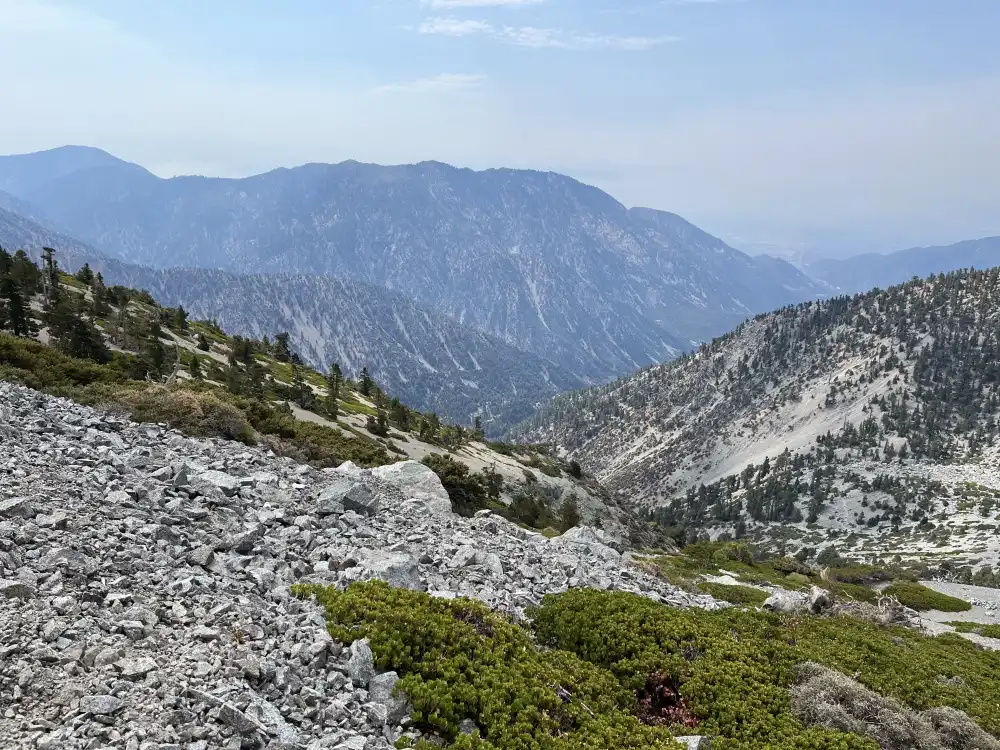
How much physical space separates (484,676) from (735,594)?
79.8ft

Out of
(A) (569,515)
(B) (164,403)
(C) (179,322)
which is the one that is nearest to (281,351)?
(C) (179,322)

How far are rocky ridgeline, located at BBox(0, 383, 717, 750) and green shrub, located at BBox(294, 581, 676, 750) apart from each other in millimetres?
688

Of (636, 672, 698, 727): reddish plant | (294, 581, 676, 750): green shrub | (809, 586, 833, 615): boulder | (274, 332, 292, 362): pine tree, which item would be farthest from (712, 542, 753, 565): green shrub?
(274, 332, 292, 362): pine tree

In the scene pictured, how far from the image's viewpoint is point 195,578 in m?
13.9

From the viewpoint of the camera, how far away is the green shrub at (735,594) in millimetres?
30800

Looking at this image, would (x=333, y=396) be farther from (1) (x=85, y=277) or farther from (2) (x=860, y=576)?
(2) (x=860, y=576)

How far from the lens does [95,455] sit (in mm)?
20234

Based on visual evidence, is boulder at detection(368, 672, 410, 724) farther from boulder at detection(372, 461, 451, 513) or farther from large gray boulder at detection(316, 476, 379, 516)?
boulder at detection(372, 461, 451, 513)

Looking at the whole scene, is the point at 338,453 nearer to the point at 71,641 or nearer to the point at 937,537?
the point at 71,641

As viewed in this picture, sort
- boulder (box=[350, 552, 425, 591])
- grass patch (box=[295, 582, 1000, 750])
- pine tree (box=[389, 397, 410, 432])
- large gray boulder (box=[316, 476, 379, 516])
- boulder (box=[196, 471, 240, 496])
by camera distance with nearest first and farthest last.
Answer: grass patch (box=[295, 582, 1000, 750]) < boulder (box=[350, 552, 425, 591]) < boulder (box=[196, 471, 240, 496]) < large gray boulder (box=[316, 476, 379, 516]) < pine tree (box=[389, 397, 410, 432])

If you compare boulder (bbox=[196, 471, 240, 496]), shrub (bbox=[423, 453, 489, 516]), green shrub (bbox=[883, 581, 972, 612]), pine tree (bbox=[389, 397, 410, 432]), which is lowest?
green shrub (bbox=[883, 581, 972, 612])

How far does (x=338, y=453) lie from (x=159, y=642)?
→ 75.2ft

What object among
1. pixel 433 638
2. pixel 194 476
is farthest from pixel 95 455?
pixel 433 638

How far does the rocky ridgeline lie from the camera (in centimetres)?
981
